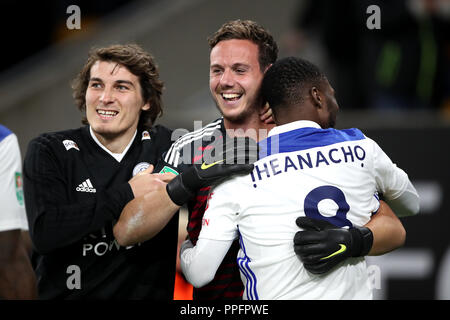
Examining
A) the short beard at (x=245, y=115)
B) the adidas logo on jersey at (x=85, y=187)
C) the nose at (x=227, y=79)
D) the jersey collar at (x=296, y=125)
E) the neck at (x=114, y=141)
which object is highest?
the nose at (x=227, y=79)

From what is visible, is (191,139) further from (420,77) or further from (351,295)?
(420,77)

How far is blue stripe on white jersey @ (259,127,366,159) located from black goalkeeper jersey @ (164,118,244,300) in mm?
→ 442

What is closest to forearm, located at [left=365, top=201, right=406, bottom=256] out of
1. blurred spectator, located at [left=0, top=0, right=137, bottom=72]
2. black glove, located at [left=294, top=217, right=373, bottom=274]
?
black glove, located at [left=294, top=217, right=373, bottom=274]

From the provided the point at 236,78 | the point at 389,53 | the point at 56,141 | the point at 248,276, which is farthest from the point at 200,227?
the point at 389,53

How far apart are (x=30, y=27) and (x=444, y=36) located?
5261 mm

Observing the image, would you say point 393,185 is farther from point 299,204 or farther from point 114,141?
point 114,141

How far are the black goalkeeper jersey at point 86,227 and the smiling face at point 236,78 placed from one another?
481mm

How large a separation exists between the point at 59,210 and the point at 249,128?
42.8 inches

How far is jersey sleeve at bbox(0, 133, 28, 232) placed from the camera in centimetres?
395

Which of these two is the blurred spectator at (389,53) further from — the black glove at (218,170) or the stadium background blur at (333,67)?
the black glove at (218,170)

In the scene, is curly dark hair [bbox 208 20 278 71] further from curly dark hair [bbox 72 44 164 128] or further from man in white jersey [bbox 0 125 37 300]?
man in white jersey [bbox 0 125 37 300]

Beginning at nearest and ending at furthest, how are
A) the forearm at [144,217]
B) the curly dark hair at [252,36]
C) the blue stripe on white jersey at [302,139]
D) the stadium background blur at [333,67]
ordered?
the blue stripe on white jersey at [302,139] → the forearm at [144,217] → the curly dark hair at [252,36] → the stadium background blur at [333,67]

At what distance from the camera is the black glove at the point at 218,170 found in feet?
9.73

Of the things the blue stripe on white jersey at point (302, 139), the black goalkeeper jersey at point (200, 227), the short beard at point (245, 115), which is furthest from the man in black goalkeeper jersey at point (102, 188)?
the blue stripe on white jersey at point (302, 139)
